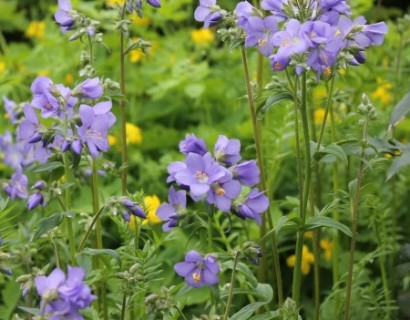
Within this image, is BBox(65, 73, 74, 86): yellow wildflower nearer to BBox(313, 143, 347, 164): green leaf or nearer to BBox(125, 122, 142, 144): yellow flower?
BBox(125, 122, 142, 144): yellow flower

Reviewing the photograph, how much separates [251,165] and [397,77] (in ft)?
4.82

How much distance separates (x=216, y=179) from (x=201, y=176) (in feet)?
0.13

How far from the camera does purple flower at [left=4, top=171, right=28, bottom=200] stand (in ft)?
7.41

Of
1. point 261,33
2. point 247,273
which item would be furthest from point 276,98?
point 247,273

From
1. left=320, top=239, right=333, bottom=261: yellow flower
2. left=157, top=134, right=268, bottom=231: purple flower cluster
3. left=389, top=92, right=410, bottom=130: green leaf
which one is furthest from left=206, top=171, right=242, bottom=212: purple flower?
left=320, top=239, right=333, bottom=261: yellow flower

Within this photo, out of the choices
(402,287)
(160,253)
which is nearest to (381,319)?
(402,287)

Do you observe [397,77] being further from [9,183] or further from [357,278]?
[9,183]

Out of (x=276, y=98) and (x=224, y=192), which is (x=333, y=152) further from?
(x=224, y=192)

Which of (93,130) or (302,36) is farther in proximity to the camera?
(93,130)

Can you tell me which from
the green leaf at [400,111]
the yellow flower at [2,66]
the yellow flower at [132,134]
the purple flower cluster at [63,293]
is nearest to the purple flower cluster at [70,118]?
the purple flower cluster at [63,293]

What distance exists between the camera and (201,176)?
1580mm

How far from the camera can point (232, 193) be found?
1591mm

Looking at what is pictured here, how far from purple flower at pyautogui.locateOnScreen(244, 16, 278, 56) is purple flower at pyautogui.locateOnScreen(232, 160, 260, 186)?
30 cm

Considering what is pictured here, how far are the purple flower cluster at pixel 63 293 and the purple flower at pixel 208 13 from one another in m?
0.68
